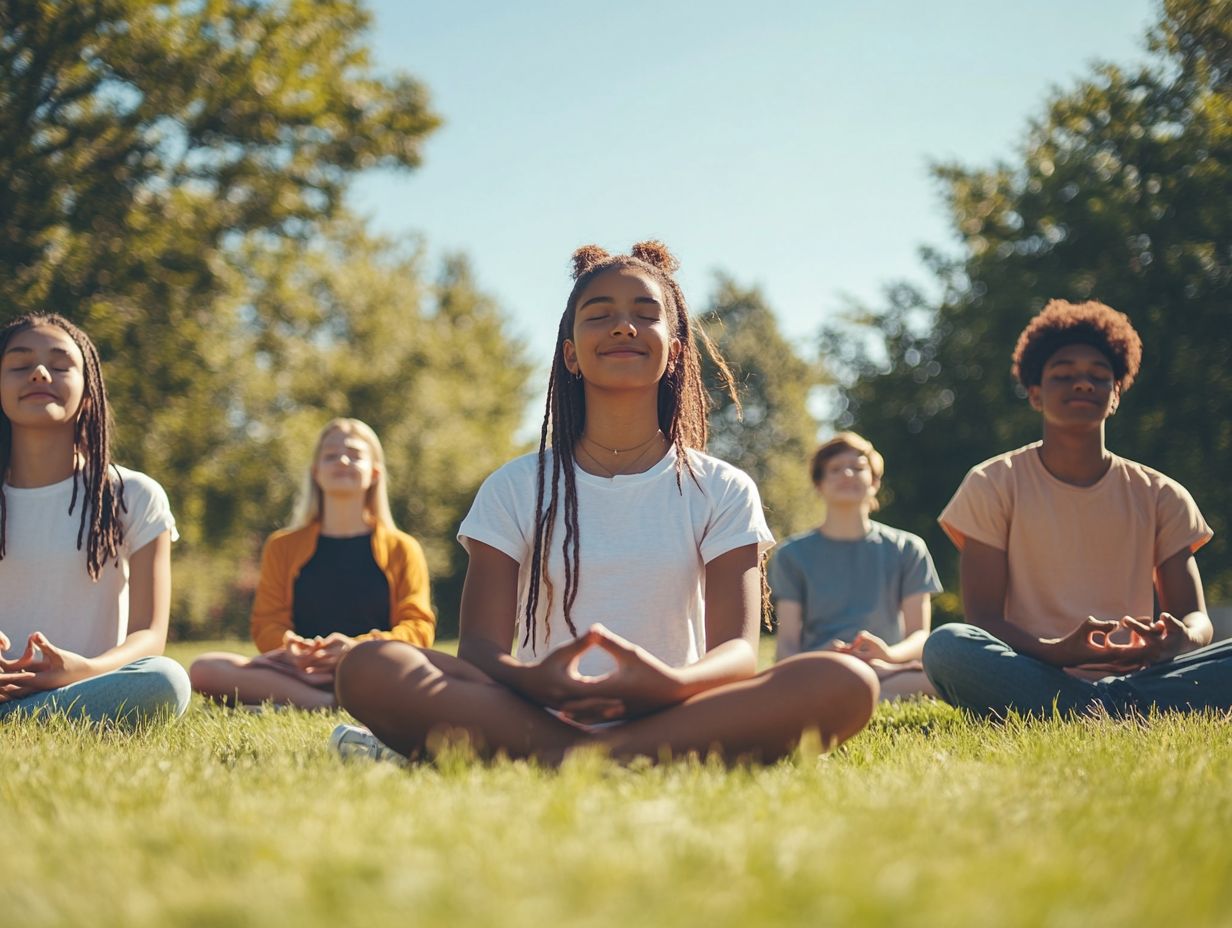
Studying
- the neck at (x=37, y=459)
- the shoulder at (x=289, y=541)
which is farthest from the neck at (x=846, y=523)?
the neck at (x=37, y=459)

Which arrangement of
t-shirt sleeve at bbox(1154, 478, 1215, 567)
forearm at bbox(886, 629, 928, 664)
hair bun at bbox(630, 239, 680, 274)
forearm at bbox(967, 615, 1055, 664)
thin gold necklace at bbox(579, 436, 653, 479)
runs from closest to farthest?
1. thin gold necklace at bbox(579, 436, 653, 479)
2. hair bun at bbox(630, 239, 680, 274)
3. forearm at bbox(967, 615, 1055, 664)
4. t-shirt sleeve at bbox(1154, 478, 1215, 567)
5. forearm at bbox(886, 629, 928, 664)

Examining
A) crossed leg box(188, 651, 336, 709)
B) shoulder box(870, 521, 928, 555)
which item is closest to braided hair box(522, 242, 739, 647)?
crossed leg box(188, 651, 336, 709)

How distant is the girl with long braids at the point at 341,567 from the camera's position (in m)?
7.50

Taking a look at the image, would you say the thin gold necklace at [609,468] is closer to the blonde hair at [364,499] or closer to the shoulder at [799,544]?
the shoulder at [799,544]

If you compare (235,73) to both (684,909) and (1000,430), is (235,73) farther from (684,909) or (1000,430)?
(684,909)

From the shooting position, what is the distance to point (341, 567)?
300 inches

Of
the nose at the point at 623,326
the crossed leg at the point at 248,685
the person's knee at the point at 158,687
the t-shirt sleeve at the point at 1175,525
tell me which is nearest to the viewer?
the nose at the point at 623,326

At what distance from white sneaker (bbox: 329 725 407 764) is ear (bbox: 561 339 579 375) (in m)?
1.56

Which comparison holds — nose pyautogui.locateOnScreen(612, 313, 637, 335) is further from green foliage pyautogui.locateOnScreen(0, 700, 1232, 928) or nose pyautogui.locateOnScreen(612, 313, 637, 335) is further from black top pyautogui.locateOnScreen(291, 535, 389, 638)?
black top pyautogui.locateOnScreen(291, 535, 389, 638)

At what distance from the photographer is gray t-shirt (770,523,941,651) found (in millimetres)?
7777

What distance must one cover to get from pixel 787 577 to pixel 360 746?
4.50m

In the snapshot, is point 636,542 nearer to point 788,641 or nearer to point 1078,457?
point 1078,457

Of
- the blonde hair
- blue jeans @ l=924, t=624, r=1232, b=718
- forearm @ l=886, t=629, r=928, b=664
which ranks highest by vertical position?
the blonde hair

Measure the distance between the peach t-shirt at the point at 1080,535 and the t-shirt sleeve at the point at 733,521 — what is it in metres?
1.73
